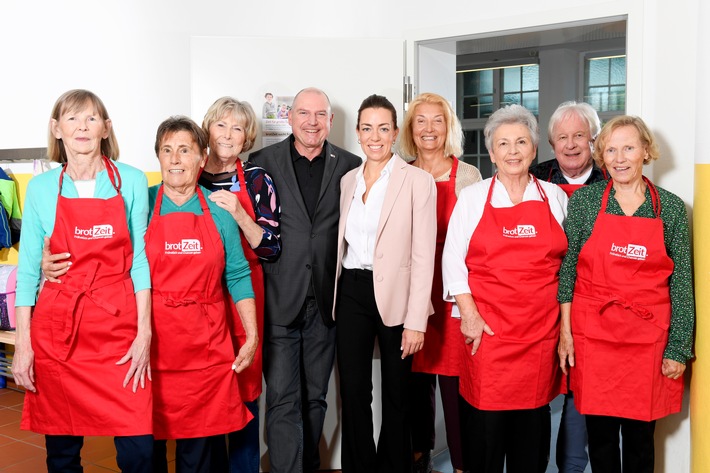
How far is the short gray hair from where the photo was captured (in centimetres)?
244

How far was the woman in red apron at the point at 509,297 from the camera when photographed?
2.33m

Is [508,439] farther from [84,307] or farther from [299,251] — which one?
[84,307]

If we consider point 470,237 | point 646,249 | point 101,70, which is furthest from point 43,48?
point 646,249

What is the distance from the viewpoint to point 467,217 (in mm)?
2430

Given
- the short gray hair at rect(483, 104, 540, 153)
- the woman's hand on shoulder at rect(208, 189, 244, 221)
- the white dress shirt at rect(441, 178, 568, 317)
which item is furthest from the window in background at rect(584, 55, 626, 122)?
the woman's hand on shoulder at rect(208, 189, 244, 221)

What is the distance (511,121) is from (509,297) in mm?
630

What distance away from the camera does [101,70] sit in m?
3.98

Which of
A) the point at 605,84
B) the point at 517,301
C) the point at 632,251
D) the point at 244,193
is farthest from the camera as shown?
the point at 605,84

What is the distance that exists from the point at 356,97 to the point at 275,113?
1.27 feet

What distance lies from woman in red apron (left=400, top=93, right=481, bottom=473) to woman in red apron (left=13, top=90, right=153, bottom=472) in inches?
42.3

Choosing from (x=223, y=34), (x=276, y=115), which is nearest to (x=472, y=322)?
(x=276, y=115)

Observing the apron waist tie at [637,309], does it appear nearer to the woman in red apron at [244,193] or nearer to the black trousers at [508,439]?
the black trousers at [508,439]

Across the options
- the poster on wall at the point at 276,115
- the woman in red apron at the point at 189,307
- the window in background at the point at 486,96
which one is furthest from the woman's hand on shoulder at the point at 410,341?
the window in background at the point at 486,96

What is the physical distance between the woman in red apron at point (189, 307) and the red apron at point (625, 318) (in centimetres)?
120
